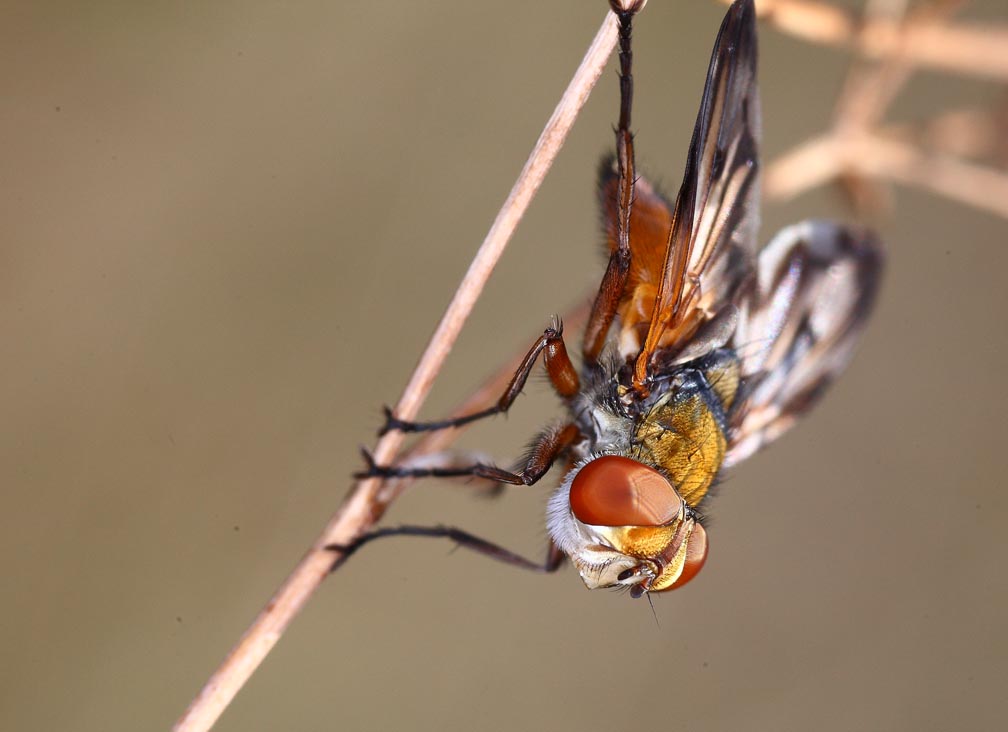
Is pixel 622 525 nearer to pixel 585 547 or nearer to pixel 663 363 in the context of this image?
pixel 585 547

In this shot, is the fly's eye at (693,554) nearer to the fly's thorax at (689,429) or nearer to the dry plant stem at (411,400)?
the fly's thorax at (689,429)

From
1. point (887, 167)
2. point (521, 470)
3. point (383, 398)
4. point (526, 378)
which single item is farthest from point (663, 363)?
point (383, 398)

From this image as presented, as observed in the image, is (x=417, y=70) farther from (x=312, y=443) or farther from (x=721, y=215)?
(x=721, y=215)

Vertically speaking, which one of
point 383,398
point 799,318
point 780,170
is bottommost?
point 383,398

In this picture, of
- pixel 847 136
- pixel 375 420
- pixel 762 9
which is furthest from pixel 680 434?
pixel 375 420

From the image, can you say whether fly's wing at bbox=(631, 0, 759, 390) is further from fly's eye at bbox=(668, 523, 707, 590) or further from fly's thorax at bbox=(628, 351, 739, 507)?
fly's eye at bbox=(668, 523, 707, 590)

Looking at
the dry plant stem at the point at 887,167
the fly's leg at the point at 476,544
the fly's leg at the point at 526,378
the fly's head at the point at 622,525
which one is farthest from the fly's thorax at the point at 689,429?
the dry plant stem at the point at 887,167
